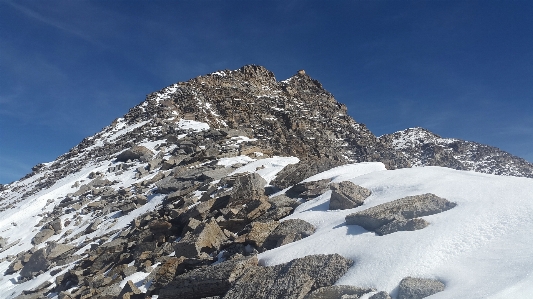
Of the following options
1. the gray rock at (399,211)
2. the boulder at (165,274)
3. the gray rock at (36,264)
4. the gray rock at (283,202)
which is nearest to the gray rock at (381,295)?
the gray rock at (399,211)

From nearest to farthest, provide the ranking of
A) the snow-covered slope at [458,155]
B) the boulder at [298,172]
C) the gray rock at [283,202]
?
the gray rock at [283,202] → the boulder at [298,172] → the snow-covered slope at [458,155]

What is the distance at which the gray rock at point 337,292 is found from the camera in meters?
5.25

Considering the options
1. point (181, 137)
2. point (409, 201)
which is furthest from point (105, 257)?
point (181, 137)

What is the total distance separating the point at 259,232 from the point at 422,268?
4416mm

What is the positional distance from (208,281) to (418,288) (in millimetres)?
3846

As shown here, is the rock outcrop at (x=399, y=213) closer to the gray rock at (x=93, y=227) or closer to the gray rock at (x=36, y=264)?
the gray rock at (x=36, y=264)

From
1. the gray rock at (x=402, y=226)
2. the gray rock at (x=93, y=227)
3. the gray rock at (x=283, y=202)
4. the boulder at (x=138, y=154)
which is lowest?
the gray rock at (x=402, y=226)

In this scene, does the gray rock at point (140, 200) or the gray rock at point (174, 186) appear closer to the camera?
the gray rock at point (174, 186)

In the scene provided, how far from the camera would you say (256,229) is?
30.0ft

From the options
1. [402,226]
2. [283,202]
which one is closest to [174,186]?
[283,202]

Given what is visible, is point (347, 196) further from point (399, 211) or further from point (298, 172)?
point (298, 172)

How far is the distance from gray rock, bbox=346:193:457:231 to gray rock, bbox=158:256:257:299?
7.64ft

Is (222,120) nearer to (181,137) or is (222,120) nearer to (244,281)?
(181,137)

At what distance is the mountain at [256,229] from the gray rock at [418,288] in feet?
0.06
